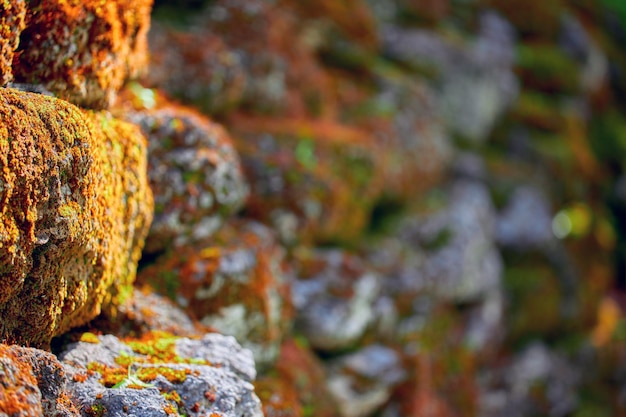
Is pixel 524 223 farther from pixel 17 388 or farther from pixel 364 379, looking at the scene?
pixel 17 388

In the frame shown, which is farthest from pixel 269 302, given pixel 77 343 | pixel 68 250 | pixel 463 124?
pixel 463 124

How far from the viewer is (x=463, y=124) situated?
2609cm

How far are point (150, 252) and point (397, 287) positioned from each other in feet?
29.7

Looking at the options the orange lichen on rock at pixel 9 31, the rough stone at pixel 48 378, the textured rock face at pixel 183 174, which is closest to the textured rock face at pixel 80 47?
the orange lichen on rock at pixel 9 31

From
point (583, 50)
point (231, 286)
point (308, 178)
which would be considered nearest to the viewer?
point (231, 286)

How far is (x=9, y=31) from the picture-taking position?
7.66 meters

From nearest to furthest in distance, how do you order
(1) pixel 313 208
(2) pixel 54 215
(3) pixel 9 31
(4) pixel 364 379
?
1. (2) pixel 54 215
2. (3) pixel 9 31
3. (4) pixel 364 379
4. (1) pixel 313 208

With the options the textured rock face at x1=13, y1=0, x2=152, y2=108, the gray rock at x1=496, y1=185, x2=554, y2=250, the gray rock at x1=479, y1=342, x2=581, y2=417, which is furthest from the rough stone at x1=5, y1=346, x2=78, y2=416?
the gray rock at x1=496, y1=185, x2=554, y2=250

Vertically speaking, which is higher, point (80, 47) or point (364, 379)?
point (80, 47)

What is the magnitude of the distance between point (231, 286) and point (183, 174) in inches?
89.3

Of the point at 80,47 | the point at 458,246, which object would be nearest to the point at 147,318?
the point at 80,47

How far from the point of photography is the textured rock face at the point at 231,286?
36.3ft

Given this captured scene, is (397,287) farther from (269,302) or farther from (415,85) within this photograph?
(415,85)

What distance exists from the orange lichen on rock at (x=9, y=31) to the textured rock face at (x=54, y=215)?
2.26ft
